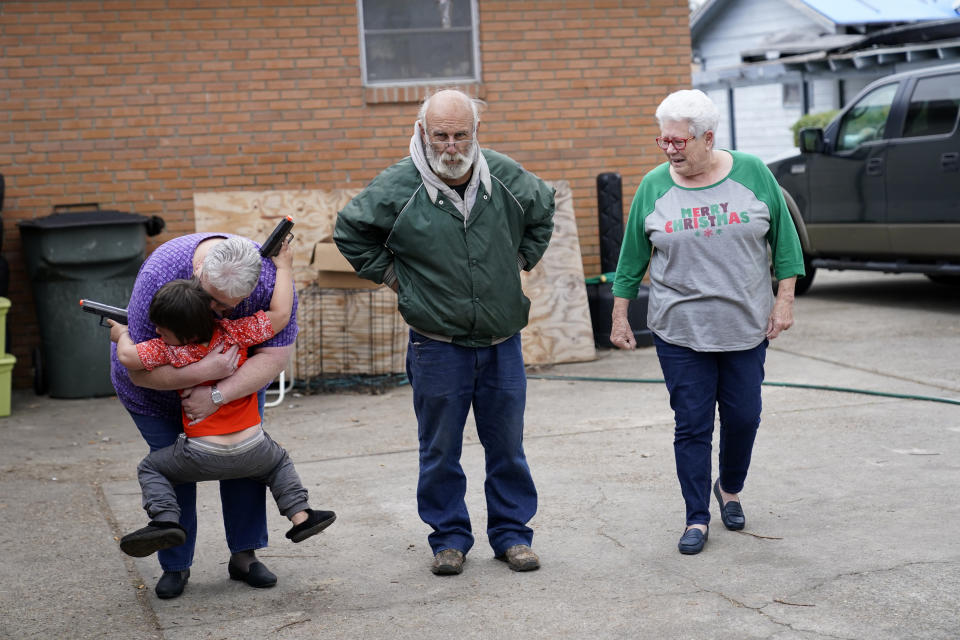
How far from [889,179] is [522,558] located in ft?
23.8

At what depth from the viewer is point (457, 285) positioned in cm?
411

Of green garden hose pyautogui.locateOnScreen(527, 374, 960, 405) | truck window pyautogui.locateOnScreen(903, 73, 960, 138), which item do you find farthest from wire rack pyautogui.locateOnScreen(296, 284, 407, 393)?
truck window pyautogui.locateOnScreen(903, 73, 960, 138)

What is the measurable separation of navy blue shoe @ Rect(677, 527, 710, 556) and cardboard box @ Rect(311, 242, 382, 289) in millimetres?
4023

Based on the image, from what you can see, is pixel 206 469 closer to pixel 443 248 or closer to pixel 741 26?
pixel 443 248

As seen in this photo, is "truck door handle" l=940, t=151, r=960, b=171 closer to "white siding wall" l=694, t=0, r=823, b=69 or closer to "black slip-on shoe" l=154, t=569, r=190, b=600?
"black slip-on shoe" l=154, t=569, r=190, b=600

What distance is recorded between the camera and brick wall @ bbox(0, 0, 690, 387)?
8.63 m

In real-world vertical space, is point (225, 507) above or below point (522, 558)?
above

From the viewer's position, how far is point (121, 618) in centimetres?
393

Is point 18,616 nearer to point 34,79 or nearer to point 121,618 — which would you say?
point 121,618

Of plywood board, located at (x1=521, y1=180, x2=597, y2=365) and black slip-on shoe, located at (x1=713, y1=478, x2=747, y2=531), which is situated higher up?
plywood board, located at (x1=521, y1=180, x2=597, y2=365)

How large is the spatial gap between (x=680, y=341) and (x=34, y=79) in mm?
6141

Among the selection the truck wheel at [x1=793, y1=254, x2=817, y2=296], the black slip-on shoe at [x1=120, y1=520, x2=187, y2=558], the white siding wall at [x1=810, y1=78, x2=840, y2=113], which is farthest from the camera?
the white siding wall at [x1=810, y1=78, x2=840, y2=113]

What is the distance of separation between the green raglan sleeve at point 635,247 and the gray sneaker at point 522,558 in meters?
1.04

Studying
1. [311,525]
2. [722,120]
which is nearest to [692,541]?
[311,525]
